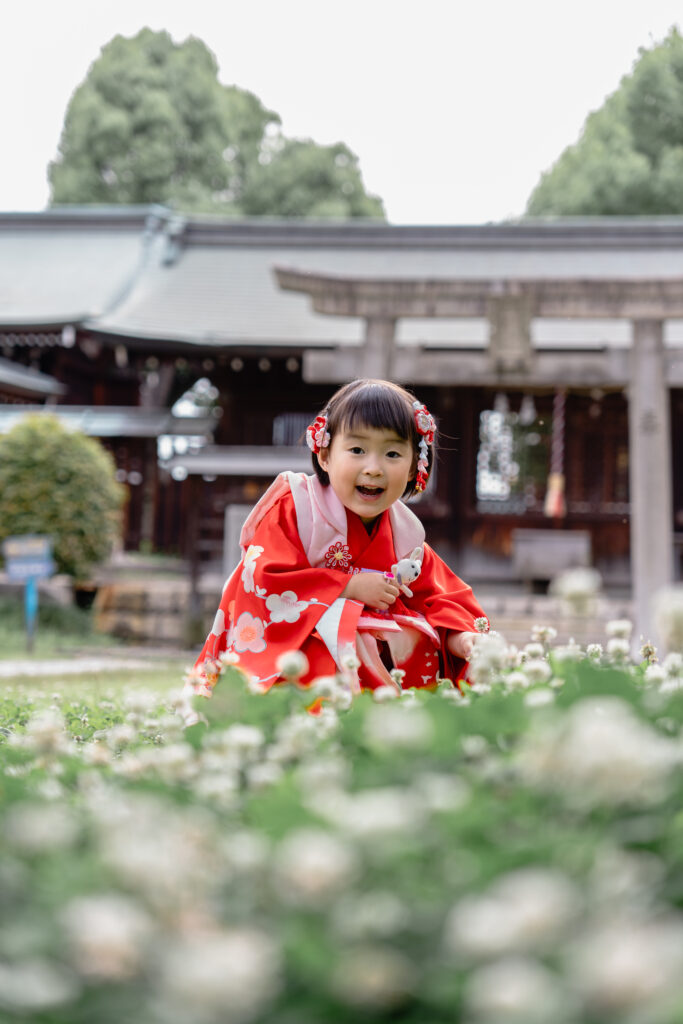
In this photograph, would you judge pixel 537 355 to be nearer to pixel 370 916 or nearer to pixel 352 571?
pixel 352 571

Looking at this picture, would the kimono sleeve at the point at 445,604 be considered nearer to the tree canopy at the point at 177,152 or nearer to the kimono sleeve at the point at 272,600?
the kimono sleeve at the point at 272,600

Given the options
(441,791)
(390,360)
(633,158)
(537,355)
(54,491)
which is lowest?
(441,791)

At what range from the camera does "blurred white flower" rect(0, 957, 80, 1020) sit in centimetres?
75

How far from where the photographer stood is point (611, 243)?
1655 centimetres

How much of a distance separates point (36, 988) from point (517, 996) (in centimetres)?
38

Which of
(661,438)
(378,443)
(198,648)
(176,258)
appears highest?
(176,258)

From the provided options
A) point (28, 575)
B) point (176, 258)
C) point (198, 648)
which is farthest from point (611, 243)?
point (28, 575)

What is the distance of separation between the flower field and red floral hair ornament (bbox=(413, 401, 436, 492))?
1900 mm

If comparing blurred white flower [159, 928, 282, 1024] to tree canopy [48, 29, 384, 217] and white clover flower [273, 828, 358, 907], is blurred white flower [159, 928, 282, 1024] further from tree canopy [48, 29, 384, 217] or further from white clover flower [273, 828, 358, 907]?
tree canopy [48, 29, 384, 217]

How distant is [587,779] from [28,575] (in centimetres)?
986

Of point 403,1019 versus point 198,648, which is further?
point 198,648

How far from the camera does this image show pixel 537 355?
31.4 ft

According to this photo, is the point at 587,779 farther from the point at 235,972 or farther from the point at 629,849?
the point at 235,972

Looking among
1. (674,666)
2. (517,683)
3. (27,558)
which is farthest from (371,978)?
(27,558)
